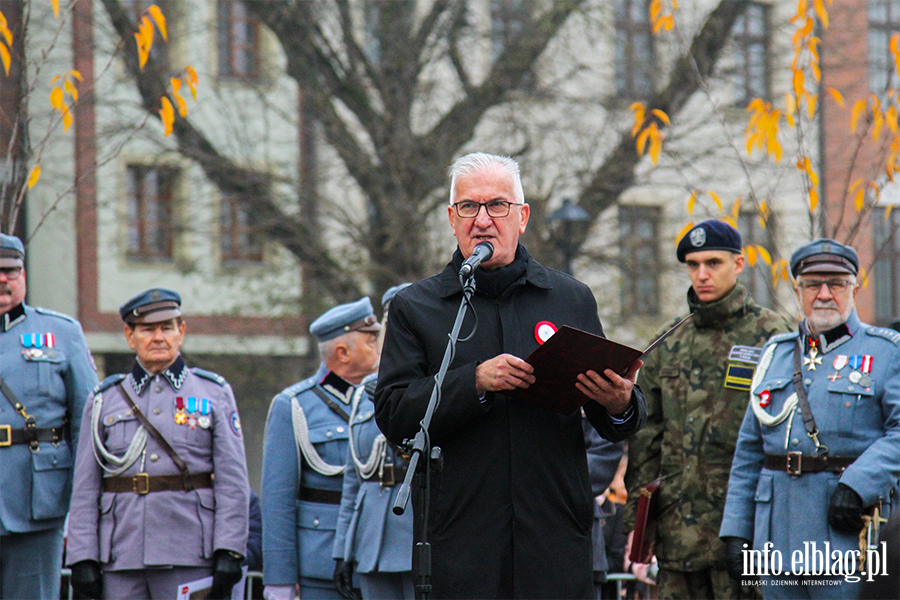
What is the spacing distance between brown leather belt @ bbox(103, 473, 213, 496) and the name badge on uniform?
8.83ft

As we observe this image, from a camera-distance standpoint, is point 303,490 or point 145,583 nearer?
point 145,583

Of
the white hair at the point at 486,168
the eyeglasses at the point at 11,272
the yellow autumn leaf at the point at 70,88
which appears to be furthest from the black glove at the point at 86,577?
the white hair at the point at 486,168

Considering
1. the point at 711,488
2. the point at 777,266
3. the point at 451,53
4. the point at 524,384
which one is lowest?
the point at 711,488

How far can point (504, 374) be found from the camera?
3.71 metres

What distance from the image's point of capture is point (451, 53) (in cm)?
1619

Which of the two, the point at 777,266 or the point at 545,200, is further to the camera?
the point at 545,200

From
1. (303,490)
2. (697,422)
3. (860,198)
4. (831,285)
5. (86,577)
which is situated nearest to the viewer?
(831,285)

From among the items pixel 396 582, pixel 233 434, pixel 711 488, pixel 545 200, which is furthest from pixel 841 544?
pixel 545 200

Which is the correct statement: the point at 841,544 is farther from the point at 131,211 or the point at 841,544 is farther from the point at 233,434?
the point at 131,211

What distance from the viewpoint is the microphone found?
382 centimetres

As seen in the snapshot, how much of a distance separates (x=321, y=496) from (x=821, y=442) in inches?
99.5

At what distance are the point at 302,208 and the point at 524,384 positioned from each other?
13.1 meters

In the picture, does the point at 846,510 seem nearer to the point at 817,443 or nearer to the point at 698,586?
the point at 817,443

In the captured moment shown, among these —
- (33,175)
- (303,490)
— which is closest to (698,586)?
(303,490)
